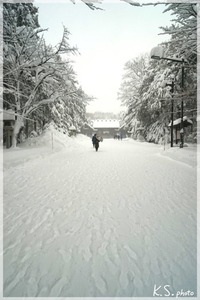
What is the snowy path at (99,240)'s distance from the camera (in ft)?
9.27

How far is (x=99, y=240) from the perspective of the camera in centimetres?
387

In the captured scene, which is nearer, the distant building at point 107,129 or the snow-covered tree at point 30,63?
the snow-covered tree at point 30,63

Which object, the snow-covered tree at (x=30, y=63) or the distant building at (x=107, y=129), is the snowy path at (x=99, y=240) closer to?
the snow-covered tree at (x=30, y=63)

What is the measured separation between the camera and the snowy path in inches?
111

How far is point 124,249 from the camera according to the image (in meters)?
3.55

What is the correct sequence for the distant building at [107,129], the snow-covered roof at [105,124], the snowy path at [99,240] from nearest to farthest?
the snowy path at [99,240] < the distant building at [107,129] < the snow-covered roof at [105,124]

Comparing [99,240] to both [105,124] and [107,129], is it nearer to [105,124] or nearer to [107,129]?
[107,129]

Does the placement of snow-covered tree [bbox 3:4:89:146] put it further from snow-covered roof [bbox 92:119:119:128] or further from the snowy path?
snow-covered roof [bbox 92:119:119:128]

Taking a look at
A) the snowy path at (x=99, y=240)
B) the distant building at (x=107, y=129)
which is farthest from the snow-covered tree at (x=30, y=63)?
the distant building at (x=107, y=129)

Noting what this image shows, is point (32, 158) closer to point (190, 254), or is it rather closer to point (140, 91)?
point (190, 254)

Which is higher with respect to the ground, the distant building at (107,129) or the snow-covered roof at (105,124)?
the snow-covered roof at (105,124)

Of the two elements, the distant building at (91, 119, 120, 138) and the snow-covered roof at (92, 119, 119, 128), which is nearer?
the distant building at (91, 119, 120, 138)

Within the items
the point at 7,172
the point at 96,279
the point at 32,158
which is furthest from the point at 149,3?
the point at 32,158

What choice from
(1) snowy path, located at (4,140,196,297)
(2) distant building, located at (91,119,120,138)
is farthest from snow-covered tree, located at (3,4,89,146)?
(2) distant building, located at (91,119,120,138)
